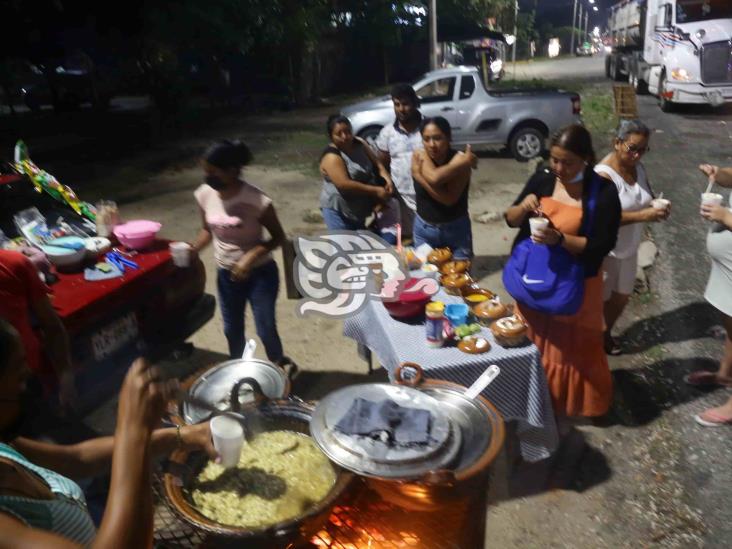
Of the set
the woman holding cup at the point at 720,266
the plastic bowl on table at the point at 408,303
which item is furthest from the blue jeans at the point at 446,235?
the woman holding cup at the point at 720,266

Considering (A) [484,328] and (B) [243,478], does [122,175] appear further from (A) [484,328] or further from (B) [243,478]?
(B) [243,478]

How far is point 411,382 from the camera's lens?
2.13m

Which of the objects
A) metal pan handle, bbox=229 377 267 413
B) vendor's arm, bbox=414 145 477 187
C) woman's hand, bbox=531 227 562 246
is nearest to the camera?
metal pan handle, bbox=229 377 267 413

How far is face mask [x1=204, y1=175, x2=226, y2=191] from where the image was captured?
342cm

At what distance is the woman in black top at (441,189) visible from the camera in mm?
3918

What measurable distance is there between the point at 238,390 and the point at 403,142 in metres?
3.33

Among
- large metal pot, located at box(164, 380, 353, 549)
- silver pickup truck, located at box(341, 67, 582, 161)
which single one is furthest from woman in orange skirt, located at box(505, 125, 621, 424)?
silver pickup truck, located at box(341, 67, 582, 161)

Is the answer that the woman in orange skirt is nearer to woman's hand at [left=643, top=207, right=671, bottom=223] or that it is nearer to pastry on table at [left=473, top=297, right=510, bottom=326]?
pastry on table at [left=473, top=297, right=510, bottom=326]

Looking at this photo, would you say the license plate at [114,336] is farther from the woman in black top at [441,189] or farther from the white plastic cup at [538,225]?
the white plastic cup at [538,225]

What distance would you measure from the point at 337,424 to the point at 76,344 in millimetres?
1974

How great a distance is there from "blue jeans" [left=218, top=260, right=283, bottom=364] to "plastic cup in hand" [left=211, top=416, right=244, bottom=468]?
2.07 meters

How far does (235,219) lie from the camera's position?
11.7 feet

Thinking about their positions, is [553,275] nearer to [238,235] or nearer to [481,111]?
[238,235]

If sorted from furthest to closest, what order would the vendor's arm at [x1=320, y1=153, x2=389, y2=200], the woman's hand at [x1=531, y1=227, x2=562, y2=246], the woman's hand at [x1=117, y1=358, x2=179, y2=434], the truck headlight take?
the truck headlight → the vendor's arm at [x1=320, y1=153, x2=389, y2=200] → the woman's hand at [x1=531, y1=227, x2=562, y2=246] → the woman's hand at [x1=117, y1=358, x2=179, y2=434]
